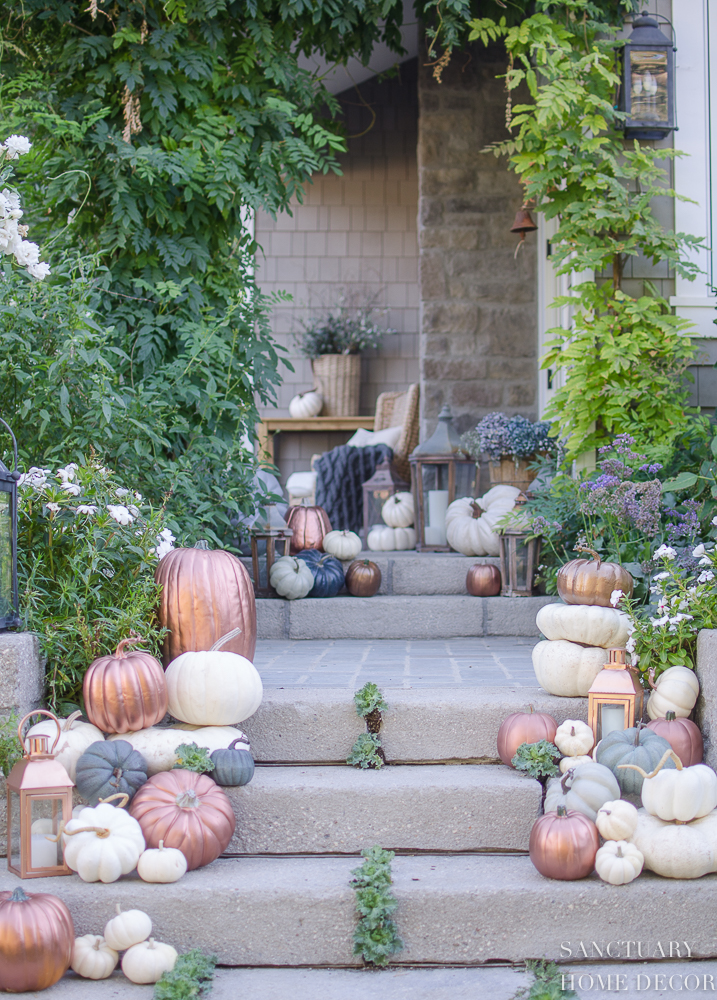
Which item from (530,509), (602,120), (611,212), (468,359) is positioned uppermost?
(602,120)

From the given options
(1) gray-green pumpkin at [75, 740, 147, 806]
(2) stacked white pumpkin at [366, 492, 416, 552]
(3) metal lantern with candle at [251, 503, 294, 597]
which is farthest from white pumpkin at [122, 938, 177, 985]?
(2) stacked white pumpkin at [366, 492, 416, 552]

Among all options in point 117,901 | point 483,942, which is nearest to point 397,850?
point 483,942

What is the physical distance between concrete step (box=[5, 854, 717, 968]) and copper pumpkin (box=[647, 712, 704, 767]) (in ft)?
1.31

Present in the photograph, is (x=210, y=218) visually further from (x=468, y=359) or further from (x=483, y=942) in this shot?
(x=483, y=942)

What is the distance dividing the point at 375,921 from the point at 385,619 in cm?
204

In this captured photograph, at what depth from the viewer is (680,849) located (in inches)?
79.1

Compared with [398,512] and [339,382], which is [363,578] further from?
[339,382]

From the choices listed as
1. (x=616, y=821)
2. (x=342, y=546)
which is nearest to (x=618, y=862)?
(x=616, y=821)

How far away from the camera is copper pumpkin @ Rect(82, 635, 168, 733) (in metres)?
2.29

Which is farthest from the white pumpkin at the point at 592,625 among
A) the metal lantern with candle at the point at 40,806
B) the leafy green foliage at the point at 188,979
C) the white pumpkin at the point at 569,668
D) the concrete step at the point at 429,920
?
the metal lantern with candle at the point at 40,806

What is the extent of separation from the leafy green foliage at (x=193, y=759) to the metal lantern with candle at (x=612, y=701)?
1.03m

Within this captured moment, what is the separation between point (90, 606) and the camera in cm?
258

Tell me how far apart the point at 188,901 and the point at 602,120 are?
139 inches

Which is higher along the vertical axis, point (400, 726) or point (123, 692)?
point (123, 692)
